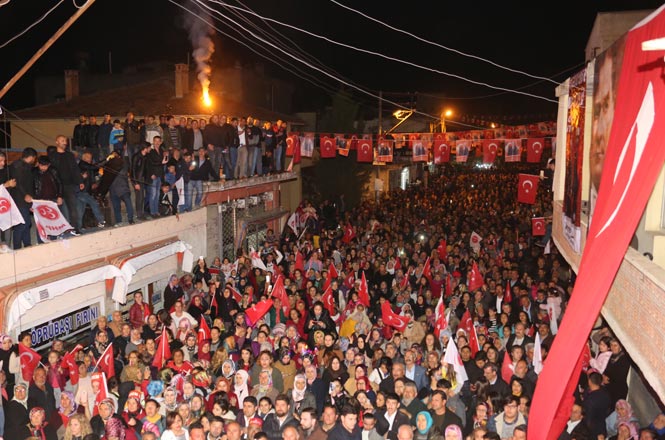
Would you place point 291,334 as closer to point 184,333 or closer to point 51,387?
point 184,333

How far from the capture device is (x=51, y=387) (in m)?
8.61

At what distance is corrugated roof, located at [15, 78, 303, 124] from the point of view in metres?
26.3

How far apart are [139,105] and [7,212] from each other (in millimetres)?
17464

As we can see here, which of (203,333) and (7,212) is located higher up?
(7,212)

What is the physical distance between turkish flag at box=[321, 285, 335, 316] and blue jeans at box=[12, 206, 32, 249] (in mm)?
5738

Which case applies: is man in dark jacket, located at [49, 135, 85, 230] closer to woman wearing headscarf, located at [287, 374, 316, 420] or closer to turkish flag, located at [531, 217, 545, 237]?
woman wearing headscarf, located at [287, 374, 316, 420]

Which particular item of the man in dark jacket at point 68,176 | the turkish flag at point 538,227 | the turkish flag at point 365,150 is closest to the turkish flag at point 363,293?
the man in dark jacket at point 68,176

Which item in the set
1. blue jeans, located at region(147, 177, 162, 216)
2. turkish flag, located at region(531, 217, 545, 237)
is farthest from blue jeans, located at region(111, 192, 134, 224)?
turkish flag, located at region(531, 217, 545, 237)

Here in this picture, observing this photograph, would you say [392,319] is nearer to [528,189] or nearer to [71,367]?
[71,367]

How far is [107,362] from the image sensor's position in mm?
9164

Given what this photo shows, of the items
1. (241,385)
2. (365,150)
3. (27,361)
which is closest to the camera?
(241,385)

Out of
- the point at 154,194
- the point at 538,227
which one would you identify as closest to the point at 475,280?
the point at 538,227

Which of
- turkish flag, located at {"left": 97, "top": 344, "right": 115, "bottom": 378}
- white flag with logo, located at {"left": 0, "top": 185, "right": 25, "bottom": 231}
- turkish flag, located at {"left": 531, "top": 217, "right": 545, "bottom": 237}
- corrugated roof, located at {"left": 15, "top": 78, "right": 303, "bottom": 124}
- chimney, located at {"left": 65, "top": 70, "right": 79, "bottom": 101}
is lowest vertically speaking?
turkish flag, located at {"left": 97, "top": 344, "right": 115, "bottom": 378}

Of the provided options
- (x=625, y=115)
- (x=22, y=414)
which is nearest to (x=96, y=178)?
(x=22, y=414)
